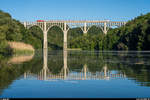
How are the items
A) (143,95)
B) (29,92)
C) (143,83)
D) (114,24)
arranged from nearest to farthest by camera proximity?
(143,95), (29,92), (143,83), (114,24)

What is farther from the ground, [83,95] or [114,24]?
[114,24]

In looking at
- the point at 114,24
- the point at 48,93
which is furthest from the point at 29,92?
the point at 114,24

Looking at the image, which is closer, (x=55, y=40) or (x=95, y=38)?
(x=95, y=38)

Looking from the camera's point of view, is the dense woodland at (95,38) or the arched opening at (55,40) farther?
the arched opening at (55,40)

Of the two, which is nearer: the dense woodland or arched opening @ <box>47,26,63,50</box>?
the dense woodland

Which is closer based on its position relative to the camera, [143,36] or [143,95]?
[143,95]

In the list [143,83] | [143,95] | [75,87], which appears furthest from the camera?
[143,83]

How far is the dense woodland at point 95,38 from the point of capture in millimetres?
45731

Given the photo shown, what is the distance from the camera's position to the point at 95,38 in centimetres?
9988

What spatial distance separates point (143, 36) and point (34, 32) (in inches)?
2747

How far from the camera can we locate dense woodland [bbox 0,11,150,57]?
45.7 meters

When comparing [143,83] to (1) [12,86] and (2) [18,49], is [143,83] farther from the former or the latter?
(2) [18,49]

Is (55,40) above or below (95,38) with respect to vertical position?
below

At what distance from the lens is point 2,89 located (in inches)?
355
